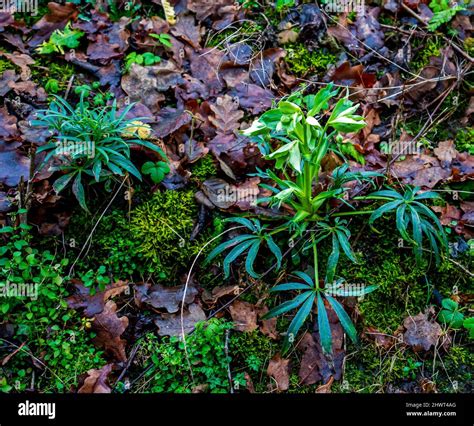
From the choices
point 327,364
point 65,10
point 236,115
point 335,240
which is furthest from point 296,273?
point 65,10

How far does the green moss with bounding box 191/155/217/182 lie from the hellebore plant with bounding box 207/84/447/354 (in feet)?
1.46

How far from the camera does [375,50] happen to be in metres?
3.83

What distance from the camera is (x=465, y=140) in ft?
11.2

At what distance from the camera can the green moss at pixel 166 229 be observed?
9.77 ft

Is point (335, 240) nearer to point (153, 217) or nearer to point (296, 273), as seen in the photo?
point (296, 273)

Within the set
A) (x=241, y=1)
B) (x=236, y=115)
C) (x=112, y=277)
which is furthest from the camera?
(x=241, y=1)

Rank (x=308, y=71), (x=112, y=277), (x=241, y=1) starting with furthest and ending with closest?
(x=241, y=1)
(x=308, y=71)
(x=112, y=277)

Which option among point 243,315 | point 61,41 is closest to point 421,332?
point 243,315

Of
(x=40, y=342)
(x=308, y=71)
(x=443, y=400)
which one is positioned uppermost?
(x=308, y=71)

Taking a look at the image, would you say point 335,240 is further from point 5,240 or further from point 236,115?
point 5,240

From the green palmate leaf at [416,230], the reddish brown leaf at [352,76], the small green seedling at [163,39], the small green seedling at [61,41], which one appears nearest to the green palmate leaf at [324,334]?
the green palmate leaf at [416,230]

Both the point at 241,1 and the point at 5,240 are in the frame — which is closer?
the point at 5,240

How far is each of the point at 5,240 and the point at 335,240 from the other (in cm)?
199

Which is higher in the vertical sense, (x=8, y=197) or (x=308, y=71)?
(x=308, y=71)
